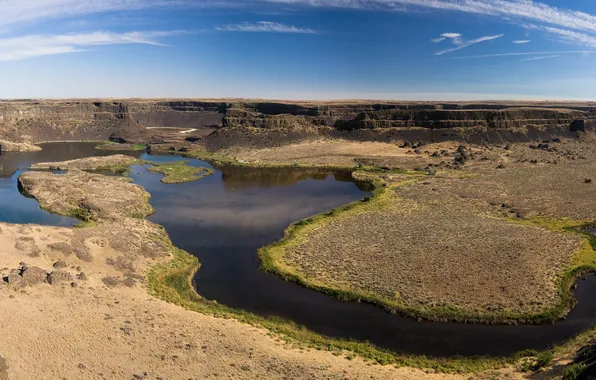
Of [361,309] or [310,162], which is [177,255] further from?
[310,162]

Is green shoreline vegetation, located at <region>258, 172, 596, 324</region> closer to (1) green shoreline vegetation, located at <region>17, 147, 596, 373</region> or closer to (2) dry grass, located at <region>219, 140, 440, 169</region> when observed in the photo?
(1) green shoreline vegetation, located at <region>17, 147, 596, 373</region>

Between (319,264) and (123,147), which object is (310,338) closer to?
(319,264)

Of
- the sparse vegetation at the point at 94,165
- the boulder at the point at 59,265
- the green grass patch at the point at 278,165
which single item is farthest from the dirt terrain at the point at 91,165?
the boulder at the point at 59,265

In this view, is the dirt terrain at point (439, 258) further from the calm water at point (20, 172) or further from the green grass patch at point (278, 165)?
the green grass patch at point (278, 165)

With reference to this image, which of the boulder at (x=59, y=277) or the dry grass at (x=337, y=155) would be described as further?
the dry grass at (x=337, y=155)

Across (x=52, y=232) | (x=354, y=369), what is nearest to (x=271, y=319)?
(x=354, y=369)

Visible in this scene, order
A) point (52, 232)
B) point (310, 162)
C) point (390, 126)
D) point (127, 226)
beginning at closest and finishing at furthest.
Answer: point (52, 232) < point (127, 226) < point (310, 162) < point (390, 126)
